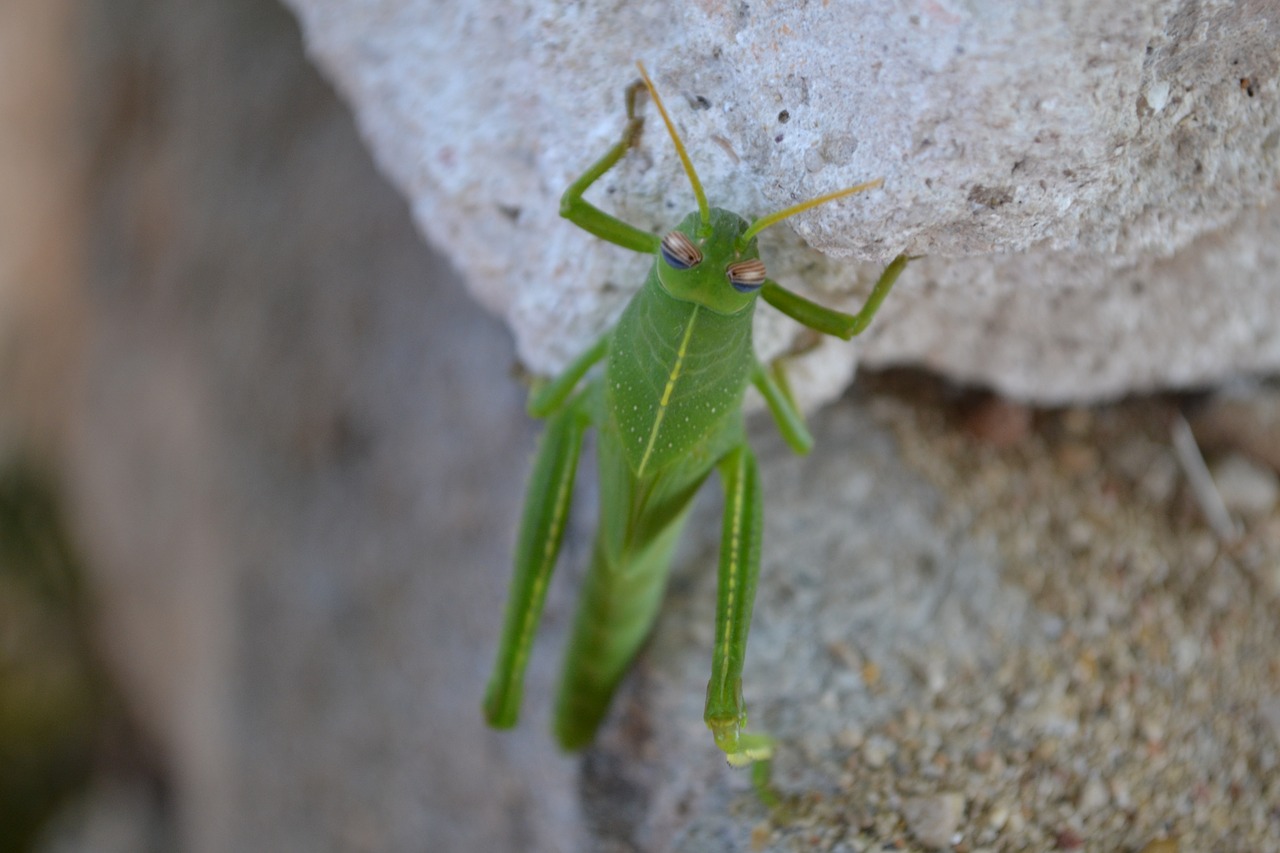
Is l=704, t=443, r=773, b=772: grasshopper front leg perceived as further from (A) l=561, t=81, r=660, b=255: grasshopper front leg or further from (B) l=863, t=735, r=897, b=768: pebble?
(A) l=561, t=81, r=660, b=255: grasshopper front leg

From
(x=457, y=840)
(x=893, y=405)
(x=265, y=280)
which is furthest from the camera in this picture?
(x=265, y=280)

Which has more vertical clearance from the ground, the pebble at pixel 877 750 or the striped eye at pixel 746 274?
the striped eye at pixel 746 274

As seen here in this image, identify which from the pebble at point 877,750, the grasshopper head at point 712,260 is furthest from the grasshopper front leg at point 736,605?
the grasshopper head at point 712,260

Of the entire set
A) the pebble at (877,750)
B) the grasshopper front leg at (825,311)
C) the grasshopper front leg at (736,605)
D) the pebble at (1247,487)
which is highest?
the grasshopper front leg at (825,311)

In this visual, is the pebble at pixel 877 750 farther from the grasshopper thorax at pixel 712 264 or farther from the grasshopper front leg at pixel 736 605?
the grasshopper thorax at pixel 712 264

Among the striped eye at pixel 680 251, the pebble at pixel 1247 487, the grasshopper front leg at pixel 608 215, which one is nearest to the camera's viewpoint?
the striped eye at pixel 680 251

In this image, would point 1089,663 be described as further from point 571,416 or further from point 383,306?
point 383,306

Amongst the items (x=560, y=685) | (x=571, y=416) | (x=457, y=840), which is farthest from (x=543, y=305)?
(x=457, y=840)
